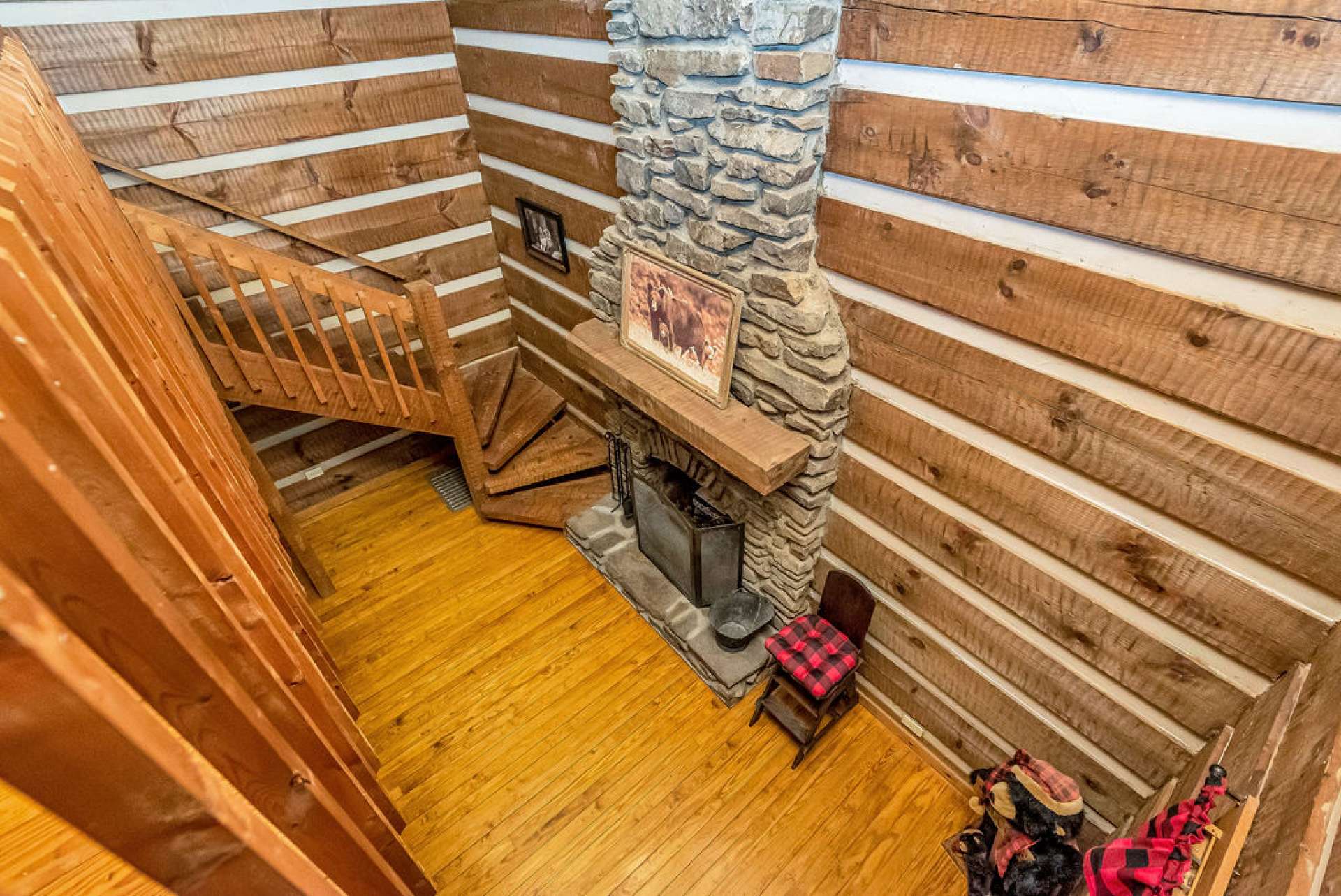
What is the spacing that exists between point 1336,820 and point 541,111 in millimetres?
3343

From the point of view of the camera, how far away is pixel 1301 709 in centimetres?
117

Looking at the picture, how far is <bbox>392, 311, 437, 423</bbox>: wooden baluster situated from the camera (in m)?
2.86

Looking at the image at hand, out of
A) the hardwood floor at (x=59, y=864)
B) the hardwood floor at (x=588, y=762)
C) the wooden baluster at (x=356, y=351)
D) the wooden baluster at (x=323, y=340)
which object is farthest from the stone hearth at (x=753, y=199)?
the hardwood floor at (x=59, y=864)

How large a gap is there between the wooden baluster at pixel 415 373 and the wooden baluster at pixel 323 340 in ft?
0.92

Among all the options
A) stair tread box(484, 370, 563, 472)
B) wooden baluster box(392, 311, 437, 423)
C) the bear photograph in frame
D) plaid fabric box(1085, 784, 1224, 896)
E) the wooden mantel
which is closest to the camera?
plaid fabric box(1085, 784, 1224, 896)

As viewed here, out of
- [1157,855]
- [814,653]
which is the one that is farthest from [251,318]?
[1157,855]

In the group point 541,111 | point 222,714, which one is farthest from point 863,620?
point 541,111

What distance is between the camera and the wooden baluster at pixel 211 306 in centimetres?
250

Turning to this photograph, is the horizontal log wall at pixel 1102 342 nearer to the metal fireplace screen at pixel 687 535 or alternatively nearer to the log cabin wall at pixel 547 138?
the metal fireplace screen at pixel 687 535

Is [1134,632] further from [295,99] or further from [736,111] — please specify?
[295,99]

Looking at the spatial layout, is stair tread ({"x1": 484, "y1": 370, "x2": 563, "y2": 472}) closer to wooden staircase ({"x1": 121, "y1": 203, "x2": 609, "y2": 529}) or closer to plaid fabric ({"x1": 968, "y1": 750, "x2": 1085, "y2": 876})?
wooden staircase ({"x1": 121, "y1": 203, "x2": 609, "y2": 529})

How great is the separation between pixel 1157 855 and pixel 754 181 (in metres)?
1.86

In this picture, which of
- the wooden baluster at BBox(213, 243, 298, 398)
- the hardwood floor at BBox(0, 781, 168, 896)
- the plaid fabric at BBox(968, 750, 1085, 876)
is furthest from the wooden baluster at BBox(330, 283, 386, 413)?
the plaid fabric at BBox(968, 750, 1085, 876)

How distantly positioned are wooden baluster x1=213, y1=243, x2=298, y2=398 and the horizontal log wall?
243 cm
